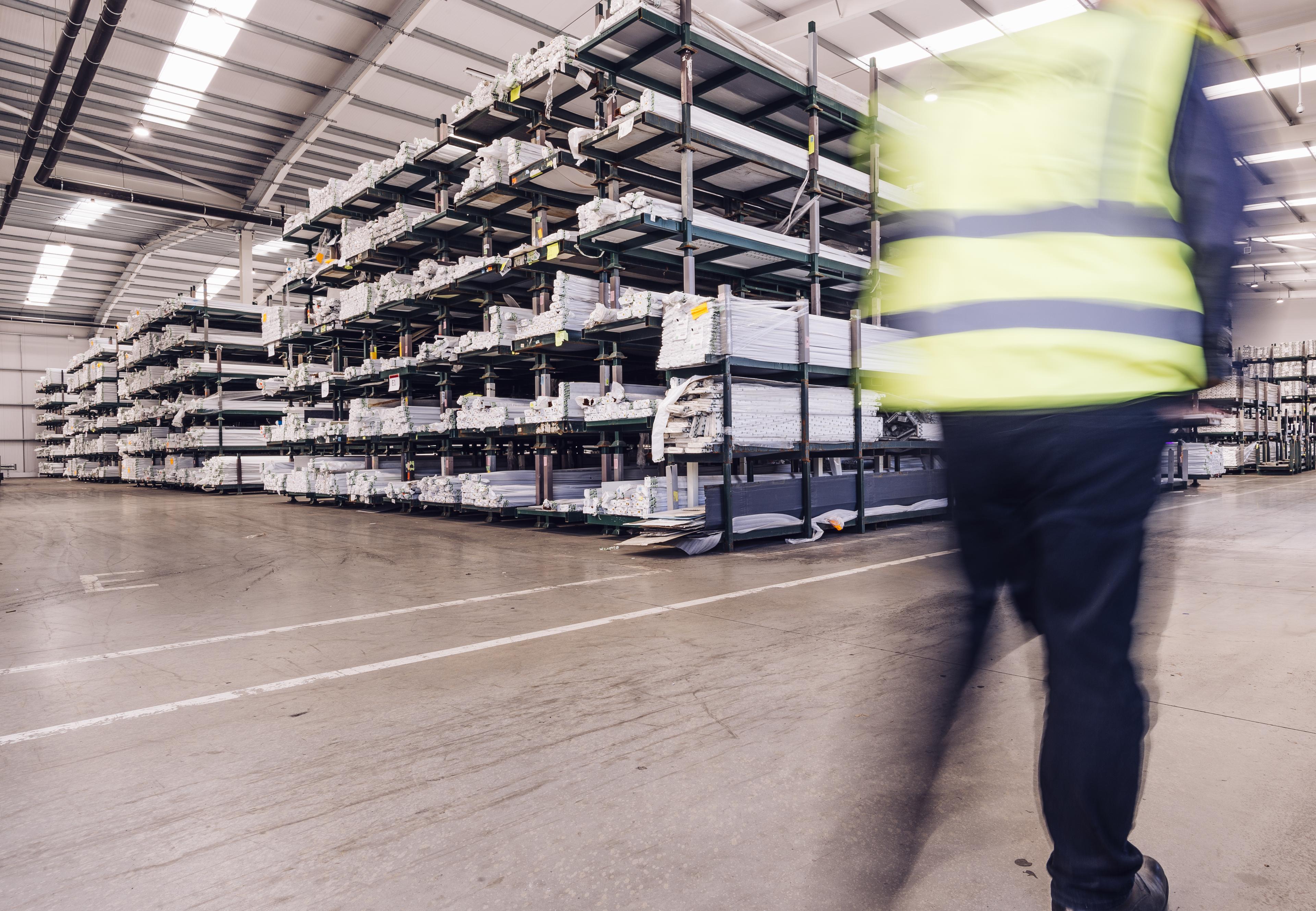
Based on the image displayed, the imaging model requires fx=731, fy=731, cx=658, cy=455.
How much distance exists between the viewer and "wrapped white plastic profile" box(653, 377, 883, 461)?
5.86 metres

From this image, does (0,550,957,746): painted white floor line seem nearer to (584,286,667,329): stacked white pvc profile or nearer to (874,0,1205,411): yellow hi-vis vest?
(874,0,1205,411): yellow hi-vis vest

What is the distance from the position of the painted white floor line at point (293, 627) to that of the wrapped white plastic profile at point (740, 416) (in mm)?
1440

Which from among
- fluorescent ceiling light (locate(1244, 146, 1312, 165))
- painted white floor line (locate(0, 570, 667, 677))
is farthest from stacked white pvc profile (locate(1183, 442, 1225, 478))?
painted white floor line (locate(0, 570, 667, 677))

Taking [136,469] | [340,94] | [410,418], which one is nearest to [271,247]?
[136,469]

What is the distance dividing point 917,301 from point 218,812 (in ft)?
6.55

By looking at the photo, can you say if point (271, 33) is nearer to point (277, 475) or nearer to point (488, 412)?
point (277, 475)

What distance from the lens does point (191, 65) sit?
12609 millimetres

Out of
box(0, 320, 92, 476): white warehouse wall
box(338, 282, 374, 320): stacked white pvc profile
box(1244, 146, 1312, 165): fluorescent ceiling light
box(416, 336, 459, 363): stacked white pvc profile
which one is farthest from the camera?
box(0, 320, 92, 476): white warehouse wall

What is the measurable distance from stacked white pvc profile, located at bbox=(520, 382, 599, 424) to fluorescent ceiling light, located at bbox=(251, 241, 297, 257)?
1842 cm

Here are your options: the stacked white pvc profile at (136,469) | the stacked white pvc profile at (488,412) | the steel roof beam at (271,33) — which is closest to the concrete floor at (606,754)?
the stacked white pvc profile at (488,412)

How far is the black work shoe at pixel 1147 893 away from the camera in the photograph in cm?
119

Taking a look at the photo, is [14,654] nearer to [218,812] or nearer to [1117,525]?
[218,812]

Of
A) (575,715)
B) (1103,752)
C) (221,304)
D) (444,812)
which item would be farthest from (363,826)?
(221,304)

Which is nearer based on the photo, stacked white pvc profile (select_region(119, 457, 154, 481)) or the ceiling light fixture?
the ceiling light fixture
